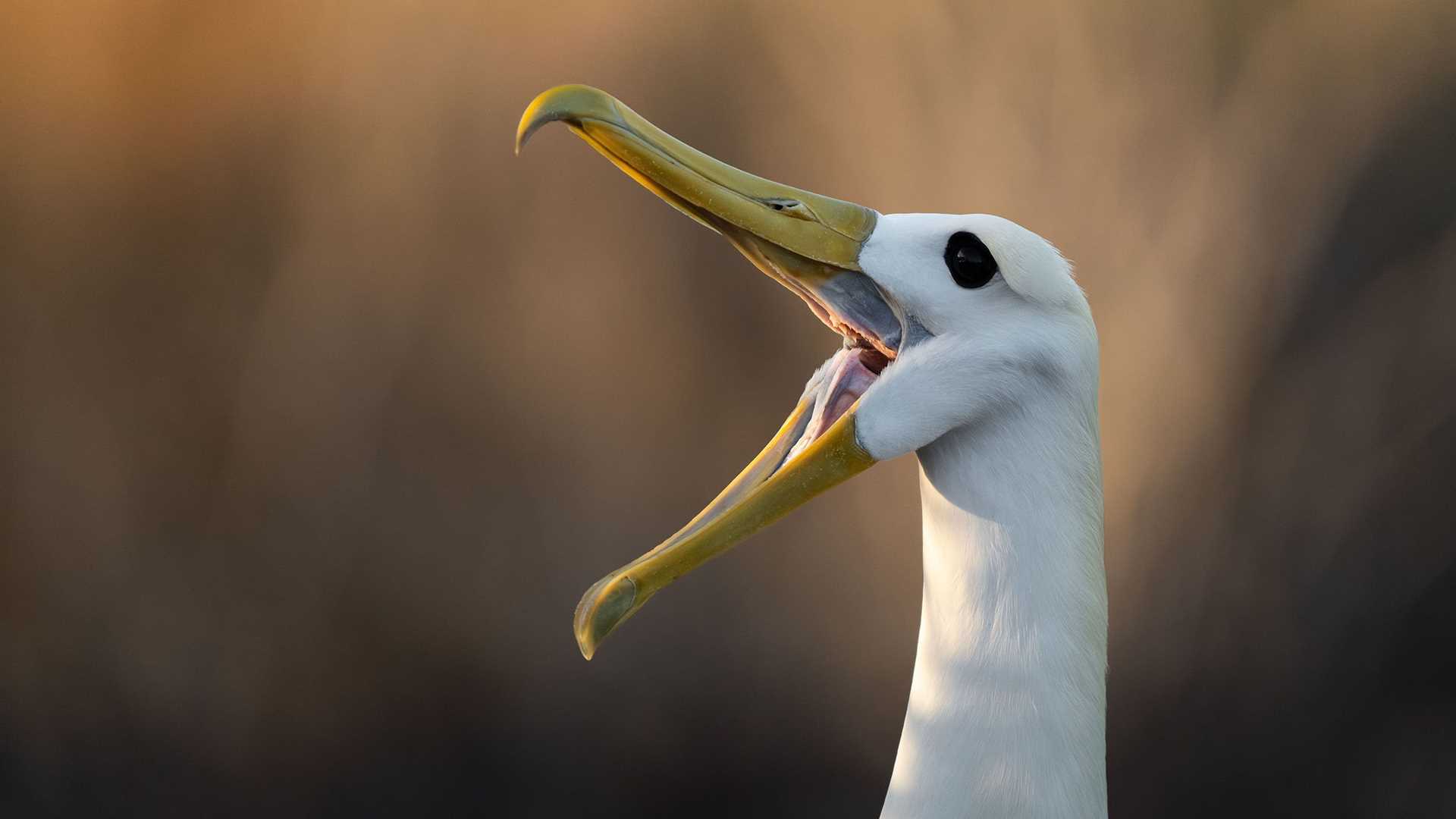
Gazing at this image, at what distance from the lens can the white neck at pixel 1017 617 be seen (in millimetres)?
1148

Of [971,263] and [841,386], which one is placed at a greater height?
[971,263]

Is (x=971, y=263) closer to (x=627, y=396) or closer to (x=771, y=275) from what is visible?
(x=771, y=275)

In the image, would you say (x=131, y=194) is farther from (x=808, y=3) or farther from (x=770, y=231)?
(x=770, y=231)

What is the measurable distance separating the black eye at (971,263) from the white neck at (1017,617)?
13 cm

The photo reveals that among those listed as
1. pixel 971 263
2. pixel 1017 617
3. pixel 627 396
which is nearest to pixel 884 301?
pixel 971 263

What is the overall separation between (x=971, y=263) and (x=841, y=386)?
0.60 ft

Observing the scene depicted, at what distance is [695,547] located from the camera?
1136 millimetres

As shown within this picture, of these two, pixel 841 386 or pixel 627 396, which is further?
pixel 627 396

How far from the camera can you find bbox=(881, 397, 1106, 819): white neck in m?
1.15

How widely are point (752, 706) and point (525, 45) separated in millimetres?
1400

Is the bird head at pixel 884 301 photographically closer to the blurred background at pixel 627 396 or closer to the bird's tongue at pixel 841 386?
the bird's tongue at pixel 841 386

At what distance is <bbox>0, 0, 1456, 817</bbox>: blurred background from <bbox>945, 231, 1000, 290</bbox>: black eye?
131 centimetres

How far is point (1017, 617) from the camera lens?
1154 mm

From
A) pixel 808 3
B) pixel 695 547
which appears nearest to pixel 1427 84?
pixel 808 3
